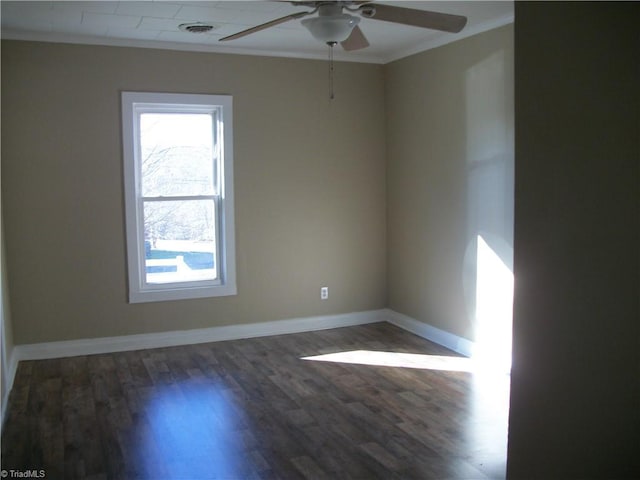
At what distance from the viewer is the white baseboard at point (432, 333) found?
4921mm

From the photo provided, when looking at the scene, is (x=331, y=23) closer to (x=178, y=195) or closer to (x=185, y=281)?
(x=178, y=195)

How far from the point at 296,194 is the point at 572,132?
13.8ft

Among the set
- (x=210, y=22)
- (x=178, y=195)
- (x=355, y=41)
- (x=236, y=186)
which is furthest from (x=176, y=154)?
(x=355, y=41)

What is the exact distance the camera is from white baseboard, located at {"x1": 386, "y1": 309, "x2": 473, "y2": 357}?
492 cm

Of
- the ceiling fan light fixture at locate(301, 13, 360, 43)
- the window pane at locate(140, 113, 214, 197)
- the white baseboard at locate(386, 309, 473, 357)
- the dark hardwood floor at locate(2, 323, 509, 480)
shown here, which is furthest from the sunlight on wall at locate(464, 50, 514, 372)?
the window pane at locate(140, 113, 214, 197)

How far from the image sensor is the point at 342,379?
4344 millimetres

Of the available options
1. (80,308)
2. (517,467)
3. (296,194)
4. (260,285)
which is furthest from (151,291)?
(517,467)

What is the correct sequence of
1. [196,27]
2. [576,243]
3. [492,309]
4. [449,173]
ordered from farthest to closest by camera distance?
[449,173], [492,309], [196,27], [576,243]

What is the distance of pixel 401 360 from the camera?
15.7 feet

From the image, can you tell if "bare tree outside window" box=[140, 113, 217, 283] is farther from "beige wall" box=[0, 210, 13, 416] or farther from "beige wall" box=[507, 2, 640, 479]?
"beige wall" box=[507, 2, 640, 479]

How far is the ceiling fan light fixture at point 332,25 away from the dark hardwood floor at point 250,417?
2153 millimetres

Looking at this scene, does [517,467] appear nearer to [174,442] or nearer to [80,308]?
[174,442]

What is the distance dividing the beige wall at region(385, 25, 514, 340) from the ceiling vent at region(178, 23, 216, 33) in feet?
6.12

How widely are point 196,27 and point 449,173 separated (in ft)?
7.40
